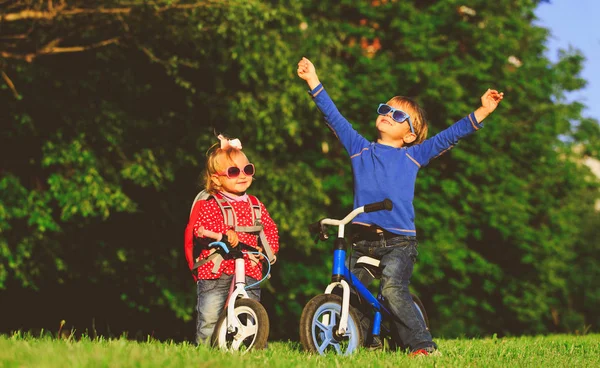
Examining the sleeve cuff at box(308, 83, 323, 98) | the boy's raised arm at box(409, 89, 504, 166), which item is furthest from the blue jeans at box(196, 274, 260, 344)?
the boy's raised arm at box(409, 89, 504, 166)

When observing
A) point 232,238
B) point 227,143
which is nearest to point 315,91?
point 227,143

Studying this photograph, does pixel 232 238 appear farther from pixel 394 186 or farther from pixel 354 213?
pixel 394 186

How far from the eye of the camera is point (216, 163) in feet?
21.8

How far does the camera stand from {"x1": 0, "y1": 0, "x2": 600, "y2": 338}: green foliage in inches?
600

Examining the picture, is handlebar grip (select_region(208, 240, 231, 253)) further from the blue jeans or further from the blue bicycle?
the blue bicycle

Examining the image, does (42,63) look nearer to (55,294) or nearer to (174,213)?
(174,213)

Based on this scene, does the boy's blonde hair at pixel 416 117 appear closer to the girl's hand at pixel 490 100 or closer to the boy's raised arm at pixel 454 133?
the boy's raised arm at pixel 454 133

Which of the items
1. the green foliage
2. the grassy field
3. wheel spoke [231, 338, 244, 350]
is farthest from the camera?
the green foliage

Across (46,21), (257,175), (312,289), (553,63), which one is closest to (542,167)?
(553,63)

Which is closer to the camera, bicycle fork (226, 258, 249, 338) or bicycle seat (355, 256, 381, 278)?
bicycle fork (226, 258, 249, 338)

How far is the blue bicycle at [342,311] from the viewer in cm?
589

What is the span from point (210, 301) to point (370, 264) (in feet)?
4.06

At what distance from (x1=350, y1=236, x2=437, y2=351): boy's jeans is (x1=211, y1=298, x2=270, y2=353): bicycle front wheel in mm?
981

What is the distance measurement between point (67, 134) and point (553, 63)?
1844cm
